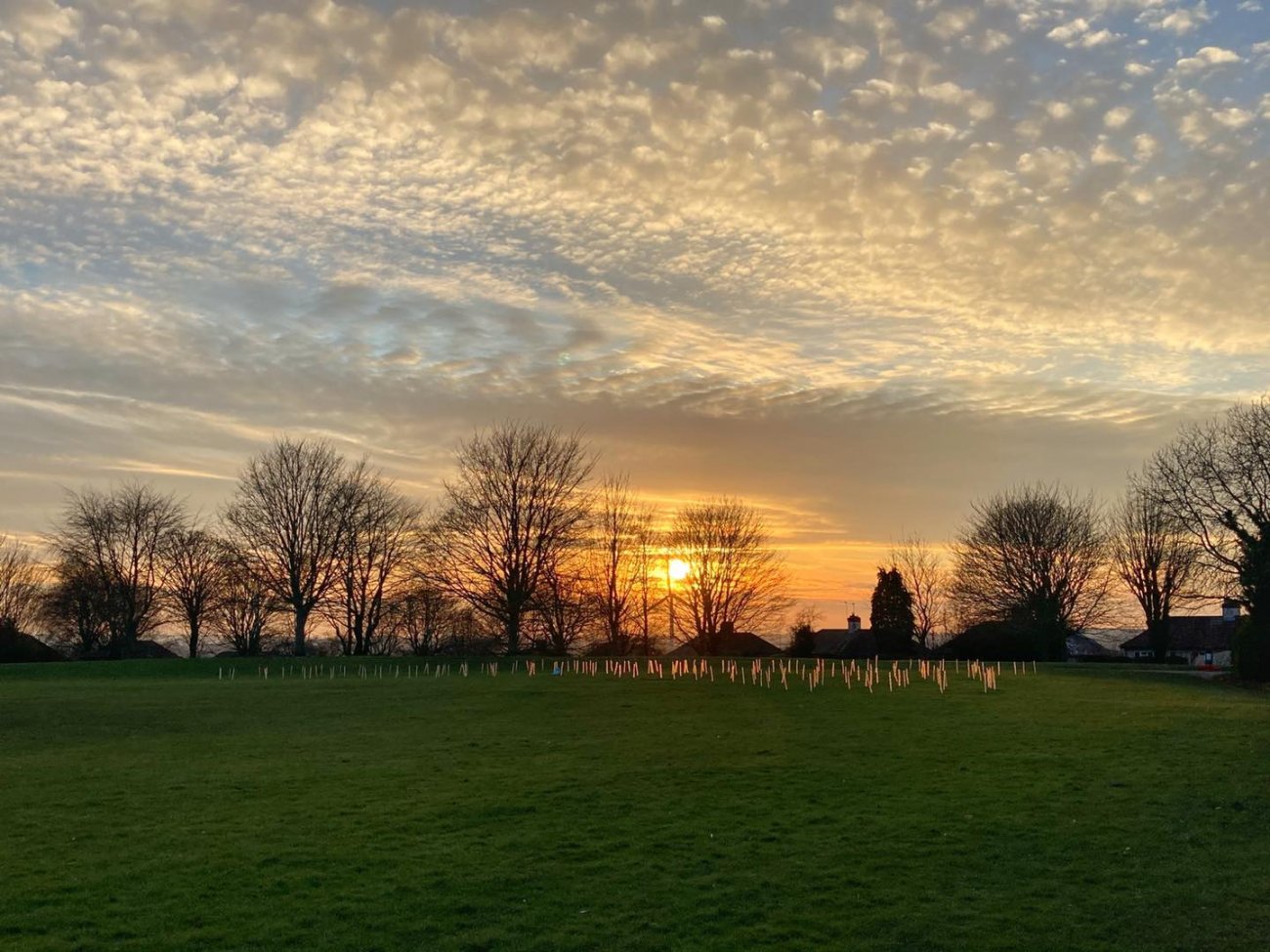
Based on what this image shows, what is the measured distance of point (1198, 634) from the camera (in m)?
80.9

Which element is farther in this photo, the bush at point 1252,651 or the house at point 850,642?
the house at point 850,642

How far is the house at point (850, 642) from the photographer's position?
73938 millimetres

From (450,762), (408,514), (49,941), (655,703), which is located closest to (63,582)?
(408,514)

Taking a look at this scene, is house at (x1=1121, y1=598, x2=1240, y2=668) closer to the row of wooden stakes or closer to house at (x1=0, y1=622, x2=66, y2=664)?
the row of wooden stakes

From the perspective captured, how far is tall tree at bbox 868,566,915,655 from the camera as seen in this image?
72250mm

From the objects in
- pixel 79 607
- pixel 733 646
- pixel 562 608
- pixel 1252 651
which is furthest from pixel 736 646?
pixel 79 607

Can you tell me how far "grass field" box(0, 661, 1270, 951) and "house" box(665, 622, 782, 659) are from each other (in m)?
54.5

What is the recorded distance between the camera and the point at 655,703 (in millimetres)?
30672

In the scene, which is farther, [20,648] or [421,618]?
[421,618]

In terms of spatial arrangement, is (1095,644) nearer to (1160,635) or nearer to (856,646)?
(1160,635)

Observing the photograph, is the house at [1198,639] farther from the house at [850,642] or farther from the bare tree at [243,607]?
the bare tree at [243,607]

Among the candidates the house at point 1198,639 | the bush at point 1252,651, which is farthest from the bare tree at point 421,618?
the house at point 1198,639

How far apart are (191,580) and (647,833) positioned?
240ft

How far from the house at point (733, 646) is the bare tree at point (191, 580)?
37.5 meters
